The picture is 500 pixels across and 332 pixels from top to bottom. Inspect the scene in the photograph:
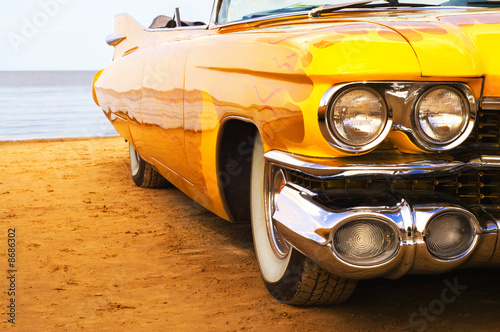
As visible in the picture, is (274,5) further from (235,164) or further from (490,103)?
(490,103)

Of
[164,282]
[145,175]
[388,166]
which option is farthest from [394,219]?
[145,175]

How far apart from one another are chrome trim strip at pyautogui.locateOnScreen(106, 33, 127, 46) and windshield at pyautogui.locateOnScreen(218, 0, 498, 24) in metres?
2.12

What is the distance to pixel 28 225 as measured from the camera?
420 centimetres

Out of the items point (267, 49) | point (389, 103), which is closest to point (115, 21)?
point (267, 49)

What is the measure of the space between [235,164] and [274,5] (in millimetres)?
809

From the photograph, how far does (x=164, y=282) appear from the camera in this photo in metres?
2.99

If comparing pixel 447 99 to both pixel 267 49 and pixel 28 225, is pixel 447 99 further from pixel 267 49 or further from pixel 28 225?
pixel 28 225

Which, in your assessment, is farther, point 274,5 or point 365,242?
point 274,5

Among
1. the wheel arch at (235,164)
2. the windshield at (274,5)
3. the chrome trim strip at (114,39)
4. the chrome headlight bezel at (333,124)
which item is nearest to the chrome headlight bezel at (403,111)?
the chrome headlight bezel at (333,124)

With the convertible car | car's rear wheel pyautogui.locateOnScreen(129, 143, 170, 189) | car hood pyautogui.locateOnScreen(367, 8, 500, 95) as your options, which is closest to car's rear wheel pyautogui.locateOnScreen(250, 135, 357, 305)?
the convertible car

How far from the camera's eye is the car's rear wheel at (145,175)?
5234mm

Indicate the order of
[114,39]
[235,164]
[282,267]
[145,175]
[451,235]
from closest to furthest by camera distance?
1. [451,235]
2. [282,267]
3. [235,164]
4. [114,39]
5. [145,175]

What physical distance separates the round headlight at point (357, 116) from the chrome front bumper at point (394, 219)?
89mm

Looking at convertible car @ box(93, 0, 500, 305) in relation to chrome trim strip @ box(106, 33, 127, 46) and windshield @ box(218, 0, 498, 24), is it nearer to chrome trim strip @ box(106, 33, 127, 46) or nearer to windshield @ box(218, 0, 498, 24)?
windshield @ box(218, 0, 498, 24)
